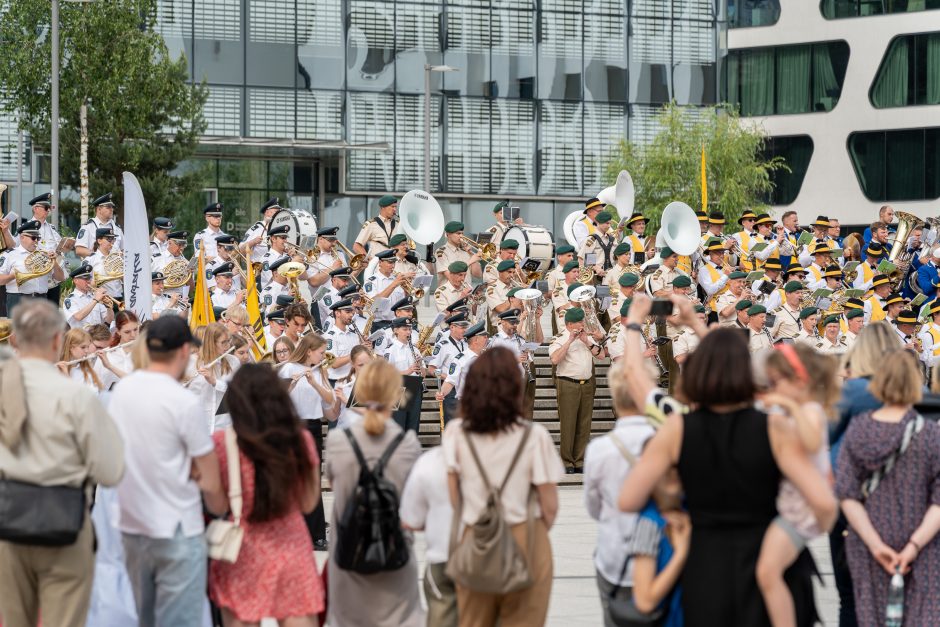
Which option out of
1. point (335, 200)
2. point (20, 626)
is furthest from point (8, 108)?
point (20, 626)

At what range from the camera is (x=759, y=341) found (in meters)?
18.8

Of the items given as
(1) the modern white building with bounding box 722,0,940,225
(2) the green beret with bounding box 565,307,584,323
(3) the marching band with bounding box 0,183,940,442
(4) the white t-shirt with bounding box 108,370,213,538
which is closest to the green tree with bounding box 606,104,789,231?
(1) the modern white building with bounding box 722,0,940,225

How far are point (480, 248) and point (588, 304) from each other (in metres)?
2.37

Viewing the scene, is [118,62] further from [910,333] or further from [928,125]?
[928,125]

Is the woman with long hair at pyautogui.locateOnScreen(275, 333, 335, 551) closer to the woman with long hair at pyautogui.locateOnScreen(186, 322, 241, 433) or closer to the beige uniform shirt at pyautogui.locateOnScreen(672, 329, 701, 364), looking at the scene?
the woman with long hair at pyautogui.locateOnScreen(186, 322, 241, 433)

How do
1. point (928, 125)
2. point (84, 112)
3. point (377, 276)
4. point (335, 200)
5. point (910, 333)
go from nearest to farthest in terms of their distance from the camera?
point (377, 276)
point (910, 333)
point (84, 112)
point (335, 200)
point (928, 125)

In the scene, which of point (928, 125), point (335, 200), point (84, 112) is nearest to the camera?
point (84, 112)

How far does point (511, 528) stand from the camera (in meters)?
6.74

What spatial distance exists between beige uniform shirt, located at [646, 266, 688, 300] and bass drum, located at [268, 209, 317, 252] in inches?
167

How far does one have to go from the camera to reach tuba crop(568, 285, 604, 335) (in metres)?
17.7

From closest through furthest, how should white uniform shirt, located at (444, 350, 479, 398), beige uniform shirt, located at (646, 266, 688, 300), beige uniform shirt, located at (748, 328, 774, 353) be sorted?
white uniform shirt, located at (444, 350, 479, 398), beige uniform shirt, located at (748, 328, 774, 353), beige uniform shirt, located at (646, 266, 688, 300)

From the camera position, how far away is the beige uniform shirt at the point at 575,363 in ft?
A: 57.1

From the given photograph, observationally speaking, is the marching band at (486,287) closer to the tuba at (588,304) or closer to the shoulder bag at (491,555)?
the tuba at (588,304)

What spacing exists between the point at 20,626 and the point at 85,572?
361 mm
